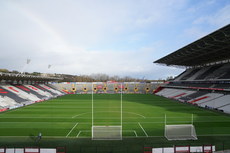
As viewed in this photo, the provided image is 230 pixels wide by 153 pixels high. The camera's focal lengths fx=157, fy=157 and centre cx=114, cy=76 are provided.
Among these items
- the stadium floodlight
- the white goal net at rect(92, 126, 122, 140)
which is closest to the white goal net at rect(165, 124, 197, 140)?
the stadium floodlight

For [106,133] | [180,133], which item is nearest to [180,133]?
[180,133]

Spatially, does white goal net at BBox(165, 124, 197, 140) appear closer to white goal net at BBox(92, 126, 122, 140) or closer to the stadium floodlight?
the stadium floodlight

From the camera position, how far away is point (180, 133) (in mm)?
13906

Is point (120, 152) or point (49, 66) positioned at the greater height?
point (49, 66)

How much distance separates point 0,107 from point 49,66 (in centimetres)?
3466

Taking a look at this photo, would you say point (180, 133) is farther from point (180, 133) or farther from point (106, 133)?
point (106, 133)

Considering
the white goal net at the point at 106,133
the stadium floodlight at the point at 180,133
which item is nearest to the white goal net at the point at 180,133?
the stadium floodlight at the point at 180,133

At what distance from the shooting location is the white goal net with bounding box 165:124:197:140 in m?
13.5

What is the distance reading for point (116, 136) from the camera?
13.7 meters

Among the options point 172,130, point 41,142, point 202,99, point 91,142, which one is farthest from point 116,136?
point 202,99

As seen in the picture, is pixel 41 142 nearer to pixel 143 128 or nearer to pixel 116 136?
pixel 116 136

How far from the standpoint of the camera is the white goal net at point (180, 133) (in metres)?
13.5

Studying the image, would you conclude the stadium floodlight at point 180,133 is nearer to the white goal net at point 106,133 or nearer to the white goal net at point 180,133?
the white goal net at point 180,133

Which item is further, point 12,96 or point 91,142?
point 12,96
